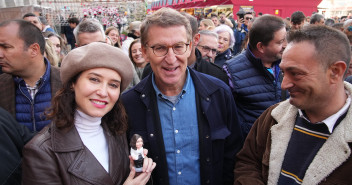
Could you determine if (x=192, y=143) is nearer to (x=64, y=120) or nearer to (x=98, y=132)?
(x=98, y=132)

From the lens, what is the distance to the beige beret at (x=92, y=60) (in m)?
1.52

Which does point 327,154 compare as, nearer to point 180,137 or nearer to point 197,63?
point 180,137

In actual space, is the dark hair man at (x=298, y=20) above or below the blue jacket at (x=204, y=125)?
above

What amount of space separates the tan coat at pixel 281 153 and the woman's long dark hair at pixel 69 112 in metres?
1.01

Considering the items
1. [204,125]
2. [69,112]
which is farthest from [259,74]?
[69,112]

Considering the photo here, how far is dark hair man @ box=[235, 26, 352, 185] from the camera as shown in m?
1.27

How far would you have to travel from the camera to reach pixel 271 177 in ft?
5.01

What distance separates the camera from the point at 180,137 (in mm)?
1846

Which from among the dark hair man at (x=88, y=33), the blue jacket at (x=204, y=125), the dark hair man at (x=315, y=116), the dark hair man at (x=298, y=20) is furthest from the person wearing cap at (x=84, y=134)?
the dark hair man at (x=298, y=20)

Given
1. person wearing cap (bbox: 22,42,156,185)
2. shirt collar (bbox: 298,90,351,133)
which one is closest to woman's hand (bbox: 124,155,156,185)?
person wearing cap (bbox: 22,42,156,185)

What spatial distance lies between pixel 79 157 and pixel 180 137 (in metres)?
0.76

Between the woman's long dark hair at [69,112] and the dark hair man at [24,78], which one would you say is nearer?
the woman's long dark hair at [69,112]

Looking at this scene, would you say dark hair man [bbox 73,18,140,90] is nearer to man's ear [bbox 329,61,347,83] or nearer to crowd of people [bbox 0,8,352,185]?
crowd of people [bbox 0,8,352,185]

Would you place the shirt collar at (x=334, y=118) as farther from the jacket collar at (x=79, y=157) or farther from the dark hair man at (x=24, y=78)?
Answer: the dark hair man at (x=24, y=78)
